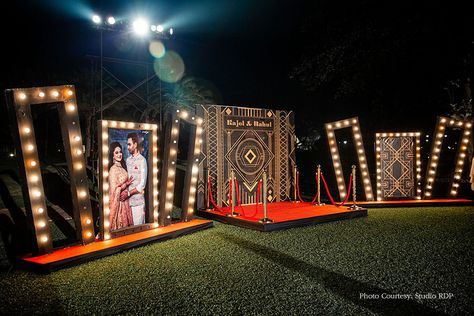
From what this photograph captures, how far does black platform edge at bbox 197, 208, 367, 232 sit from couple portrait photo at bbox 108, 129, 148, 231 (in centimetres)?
202

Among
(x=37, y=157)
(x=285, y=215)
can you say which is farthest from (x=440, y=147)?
(x=37, y=157)

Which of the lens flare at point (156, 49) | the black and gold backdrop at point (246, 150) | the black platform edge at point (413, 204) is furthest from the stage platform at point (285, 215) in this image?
the lens flare at point (156, 49)

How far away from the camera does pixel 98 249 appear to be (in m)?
5.42

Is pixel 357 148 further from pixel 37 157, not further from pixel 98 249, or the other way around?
pixel 37 157

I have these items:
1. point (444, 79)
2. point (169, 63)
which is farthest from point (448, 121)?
point (169, 63)

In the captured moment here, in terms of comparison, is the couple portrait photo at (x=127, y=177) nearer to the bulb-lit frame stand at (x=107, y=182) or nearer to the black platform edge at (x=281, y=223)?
the bulb-lit frame stand at (x=107, y=182)

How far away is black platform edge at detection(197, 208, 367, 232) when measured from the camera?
7148mm

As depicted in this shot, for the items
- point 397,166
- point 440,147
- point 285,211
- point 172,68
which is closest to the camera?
point 285,211

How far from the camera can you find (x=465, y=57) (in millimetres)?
11930

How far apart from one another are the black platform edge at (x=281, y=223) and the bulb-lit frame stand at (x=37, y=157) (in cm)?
311

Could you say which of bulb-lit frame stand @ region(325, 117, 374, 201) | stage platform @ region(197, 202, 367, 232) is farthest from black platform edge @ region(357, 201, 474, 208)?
stage platform @ region(197, 202, 367, 232)

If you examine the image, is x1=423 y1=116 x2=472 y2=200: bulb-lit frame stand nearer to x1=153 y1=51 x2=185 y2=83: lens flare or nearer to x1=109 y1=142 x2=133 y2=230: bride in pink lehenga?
x1=109 y1=142 x2=133 y2=230: bride in pink lehenga

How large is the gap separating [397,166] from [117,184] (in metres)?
8.05

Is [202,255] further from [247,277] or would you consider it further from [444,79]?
[444,79]
